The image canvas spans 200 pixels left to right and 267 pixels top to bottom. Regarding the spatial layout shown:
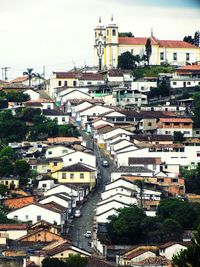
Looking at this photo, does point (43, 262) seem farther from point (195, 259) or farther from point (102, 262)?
point (195, 259)

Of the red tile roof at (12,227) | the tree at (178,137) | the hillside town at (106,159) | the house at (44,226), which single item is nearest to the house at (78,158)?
the hillside town at (106,159)

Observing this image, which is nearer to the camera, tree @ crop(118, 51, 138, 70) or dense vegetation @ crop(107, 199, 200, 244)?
dense vegetation @ crop(107, 199, 200, 244)

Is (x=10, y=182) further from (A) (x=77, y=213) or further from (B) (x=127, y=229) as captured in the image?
(B) (x=127, y=229)

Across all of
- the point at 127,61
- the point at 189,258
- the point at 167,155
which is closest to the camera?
the point at 189,258

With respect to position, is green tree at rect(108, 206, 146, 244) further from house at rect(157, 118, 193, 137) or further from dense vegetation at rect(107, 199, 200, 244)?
house at rect(157, 118, 193, 137)

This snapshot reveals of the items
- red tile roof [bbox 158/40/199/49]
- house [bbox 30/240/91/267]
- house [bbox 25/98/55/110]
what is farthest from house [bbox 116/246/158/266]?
red tile roof [bbox 158/40/199/49]

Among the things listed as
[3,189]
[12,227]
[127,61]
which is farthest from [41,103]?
[12,227]
